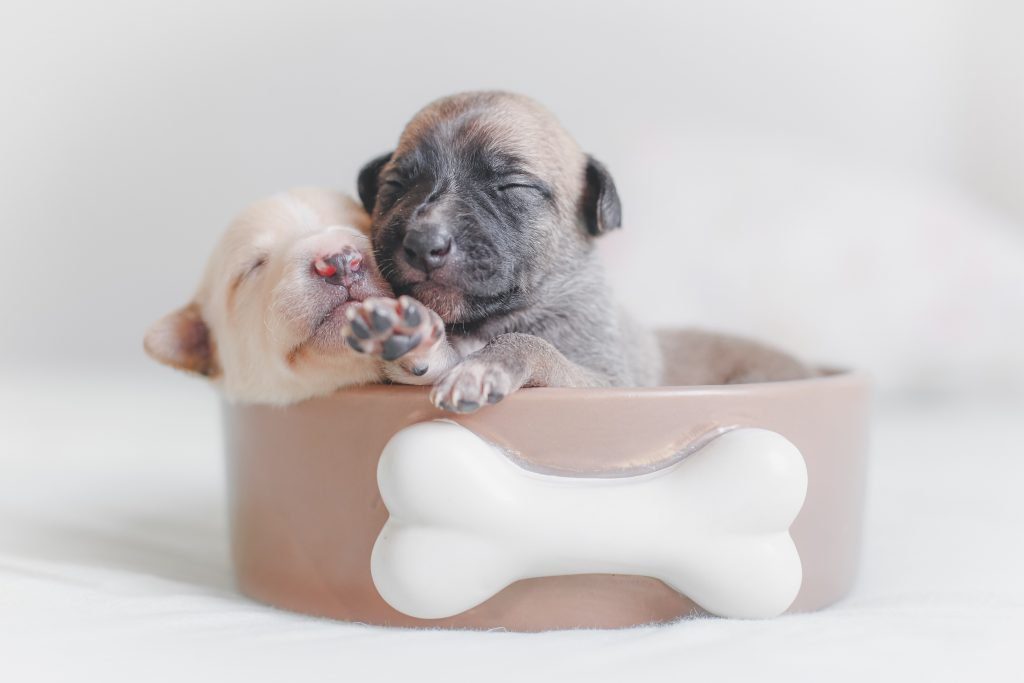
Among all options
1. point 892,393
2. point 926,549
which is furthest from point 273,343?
point 892,393

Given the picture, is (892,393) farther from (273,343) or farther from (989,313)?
(273,343)

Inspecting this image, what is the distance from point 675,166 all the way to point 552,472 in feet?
10.6

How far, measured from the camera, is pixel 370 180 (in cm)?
298

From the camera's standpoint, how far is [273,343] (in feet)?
8.10

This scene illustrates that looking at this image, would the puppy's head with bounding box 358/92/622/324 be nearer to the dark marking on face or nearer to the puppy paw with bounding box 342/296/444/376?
the dark marking on face

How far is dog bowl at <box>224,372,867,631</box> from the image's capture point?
2236mm

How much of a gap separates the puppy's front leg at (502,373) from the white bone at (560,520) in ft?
0.29

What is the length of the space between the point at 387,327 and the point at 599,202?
3.00ft

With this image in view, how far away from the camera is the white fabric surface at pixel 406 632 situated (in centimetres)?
212

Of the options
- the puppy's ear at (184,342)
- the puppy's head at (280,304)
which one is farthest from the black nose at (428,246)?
the puppy's ear at (184,342)

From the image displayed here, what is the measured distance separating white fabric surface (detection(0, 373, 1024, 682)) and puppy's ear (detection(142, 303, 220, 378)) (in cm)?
55

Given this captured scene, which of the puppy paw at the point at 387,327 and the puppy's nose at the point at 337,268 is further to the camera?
the puppy's nose at the point at 337,268

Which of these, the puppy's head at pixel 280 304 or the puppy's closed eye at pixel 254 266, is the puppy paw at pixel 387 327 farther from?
the puppy's closed eye at pixel 254 266

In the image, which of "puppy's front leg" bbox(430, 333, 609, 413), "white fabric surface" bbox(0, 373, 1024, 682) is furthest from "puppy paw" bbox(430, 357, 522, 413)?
"white fabric surface" bbox(0, 373, 1024, 682)
